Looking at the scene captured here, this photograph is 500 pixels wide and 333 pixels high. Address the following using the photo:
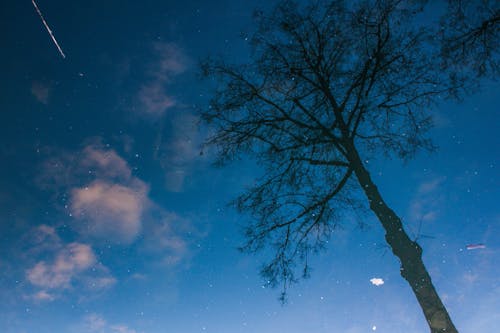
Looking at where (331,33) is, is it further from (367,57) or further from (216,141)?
(216,141)

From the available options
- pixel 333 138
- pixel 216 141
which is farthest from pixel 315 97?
pixel 216 141

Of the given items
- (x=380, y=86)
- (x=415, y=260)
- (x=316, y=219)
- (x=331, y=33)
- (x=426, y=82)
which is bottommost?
(x=415, y=260)

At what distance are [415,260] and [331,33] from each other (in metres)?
5.50

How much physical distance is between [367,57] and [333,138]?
2.14 meters

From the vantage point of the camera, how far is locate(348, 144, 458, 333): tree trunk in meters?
4.42

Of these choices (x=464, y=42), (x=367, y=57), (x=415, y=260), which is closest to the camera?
(x=415, y=260)

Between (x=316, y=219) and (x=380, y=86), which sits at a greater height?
(x=380, y=86)

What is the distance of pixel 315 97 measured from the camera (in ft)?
24.5

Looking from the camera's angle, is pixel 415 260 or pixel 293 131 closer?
pixel 415 260

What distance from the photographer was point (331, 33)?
7.38 meters

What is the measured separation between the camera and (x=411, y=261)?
4.89m

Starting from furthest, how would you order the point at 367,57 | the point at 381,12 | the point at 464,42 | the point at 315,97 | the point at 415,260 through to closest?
the point at 315,97, the point at 367,57, the point at 381,12, the point at 464,42, the point at 415,260

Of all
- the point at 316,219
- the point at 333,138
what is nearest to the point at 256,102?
the point at 333,138

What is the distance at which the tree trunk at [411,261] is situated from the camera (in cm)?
442
